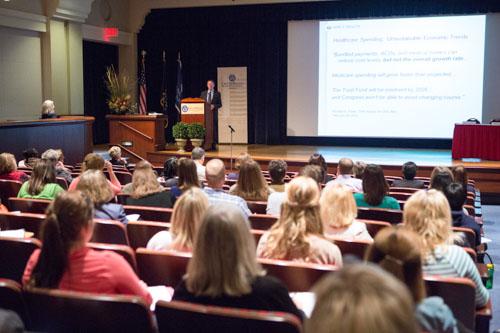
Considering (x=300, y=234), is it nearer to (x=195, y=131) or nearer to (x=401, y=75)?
(x=195, y=131)

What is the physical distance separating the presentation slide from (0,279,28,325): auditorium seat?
35.4 feet

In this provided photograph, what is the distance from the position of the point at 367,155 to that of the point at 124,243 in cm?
835

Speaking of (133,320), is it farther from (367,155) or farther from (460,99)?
(460,99)

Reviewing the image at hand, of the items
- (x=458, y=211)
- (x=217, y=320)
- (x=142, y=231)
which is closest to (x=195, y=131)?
(x=458, y=211)

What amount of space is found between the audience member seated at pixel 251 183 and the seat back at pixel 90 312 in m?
2.71

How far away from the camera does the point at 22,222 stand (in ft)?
12.3

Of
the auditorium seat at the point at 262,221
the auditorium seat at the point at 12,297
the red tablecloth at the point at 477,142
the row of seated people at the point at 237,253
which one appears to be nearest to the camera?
the row of seated people at the point at 237,253

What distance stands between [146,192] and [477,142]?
689cm

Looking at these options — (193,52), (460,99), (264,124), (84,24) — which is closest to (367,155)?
(460,99)

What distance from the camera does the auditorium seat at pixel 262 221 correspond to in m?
3.95

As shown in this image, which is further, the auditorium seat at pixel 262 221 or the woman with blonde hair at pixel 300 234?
the auditorium seat at pixel 262 221

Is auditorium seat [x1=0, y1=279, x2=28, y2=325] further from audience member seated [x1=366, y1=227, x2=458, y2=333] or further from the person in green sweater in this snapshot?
the person in green sweater

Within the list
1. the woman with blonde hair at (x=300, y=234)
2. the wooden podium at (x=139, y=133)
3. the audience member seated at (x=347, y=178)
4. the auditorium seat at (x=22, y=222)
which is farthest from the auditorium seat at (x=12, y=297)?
the wooden podium at (x=139, y=133)

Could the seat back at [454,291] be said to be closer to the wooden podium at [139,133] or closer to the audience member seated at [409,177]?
the audience member seated at [409,177]
